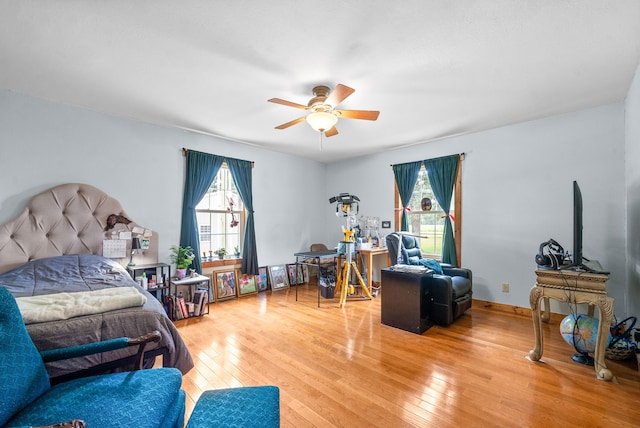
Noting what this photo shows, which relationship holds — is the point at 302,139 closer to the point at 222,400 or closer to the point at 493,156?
the point at 493,156

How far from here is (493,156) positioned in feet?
13.1

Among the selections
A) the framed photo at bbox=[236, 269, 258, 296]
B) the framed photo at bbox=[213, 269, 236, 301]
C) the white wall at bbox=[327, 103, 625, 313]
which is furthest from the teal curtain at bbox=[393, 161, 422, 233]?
the framed photo at bbox=[213, 269, 236, 301]

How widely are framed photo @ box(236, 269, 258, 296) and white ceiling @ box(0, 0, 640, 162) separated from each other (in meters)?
2.59

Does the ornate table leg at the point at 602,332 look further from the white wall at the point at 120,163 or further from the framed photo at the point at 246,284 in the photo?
the white wall at the point at 120,163

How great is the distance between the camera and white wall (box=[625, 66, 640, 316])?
8.37 ft

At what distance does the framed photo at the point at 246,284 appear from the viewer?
15.2 ft

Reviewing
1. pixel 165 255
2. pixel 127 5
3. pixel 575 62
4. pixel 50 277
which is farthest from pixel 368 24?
pixel 165 255

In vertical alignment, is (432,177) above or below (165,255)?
above

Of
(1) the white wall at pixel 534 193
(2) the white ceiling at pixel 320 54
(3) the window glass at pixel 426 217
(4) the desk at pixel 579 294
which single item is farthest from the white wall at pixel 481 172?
(4) the desk at pixel 579 294

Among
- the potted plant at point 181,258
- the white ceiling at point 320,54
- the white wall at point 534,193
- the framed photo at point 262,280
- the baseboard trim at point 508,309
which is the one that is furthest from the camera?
the framed photo at point 262,280

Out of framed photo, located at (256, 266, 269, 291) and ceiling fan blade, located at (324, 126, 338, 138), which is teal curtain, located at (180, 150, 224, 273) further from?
ceiling fan blade, located at (324, 126, 338, 138)

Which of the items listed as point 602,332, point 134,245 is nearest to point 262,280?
point 134,245

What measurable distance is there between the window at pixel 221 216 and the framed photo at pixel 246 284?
455mm

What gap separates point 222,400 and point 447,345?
2362mm
